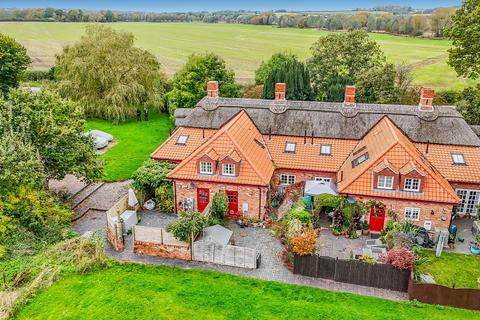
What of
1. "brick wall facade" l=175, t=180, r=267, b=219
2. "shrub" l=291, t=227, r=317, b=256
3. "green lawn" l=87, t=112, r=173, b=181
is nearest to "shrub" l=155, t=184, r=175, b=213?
"brick wall facade" l=175, t=180, r=267, b=219

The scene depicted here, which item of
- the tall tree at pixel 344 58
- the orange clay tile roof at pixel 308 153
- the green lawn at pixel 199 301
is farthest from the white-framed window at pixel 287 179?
the tall tree at pixel 344 58

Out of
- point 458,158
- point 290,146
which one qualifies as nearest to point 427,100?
point 458,158

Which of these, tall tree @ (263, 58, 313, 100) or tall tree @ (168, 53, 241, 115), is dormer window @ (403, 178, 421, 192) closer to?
tall tree @ (263, 58, 313, 100)

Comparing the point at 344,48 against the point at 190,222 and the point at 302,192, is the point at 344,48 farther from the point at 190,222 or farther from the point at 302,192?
the point at 190,222

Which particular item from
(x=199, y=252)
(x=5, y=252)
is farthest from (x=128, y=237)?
(x=5, y=252)

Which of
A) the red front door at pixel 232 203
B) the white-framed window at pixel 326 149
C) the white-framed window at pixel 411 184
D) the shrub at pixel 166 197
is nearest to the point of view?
the white-framed window at pixel 411 184

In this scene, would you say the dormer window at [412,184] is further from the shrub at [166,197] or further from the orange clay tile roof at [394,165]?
the shrub at [166,197]
